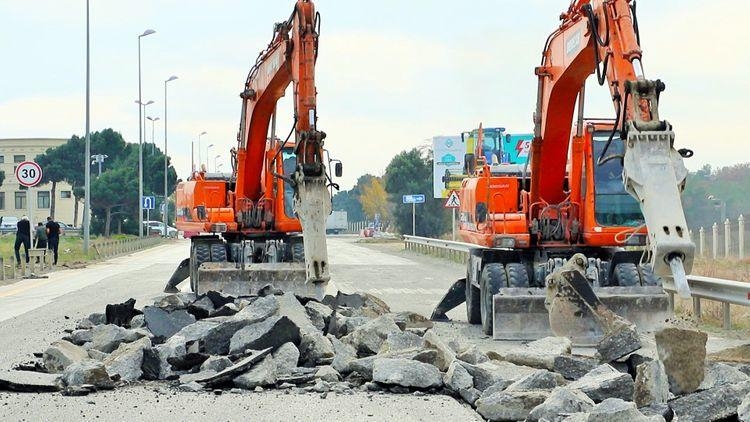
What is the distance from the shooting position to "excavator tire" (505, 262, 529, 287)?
1583 centimetres

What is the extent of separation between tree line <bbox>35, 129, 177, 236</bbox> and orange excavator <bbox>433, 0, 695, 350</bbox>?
220 feet

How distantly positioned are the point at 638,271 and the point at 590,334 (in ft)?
7.32

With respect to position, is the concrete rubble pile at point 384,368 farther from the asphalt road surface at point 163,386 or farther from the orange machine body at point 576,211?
the orange machine body at point 576,211

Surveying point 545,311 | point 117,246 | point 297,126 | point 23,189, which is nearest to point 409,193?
point 117,246

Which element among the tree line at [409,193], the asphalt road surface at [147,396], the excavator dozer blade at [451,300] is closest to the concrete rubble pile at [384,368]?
the asphalt road surface at [147,396]

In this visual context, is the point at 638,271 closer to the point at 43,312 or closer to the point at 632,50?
the point at 632,50

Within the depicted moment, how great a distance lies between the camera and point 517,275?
1590 centimetres

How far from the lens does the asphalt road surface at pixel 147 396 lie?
361 inches

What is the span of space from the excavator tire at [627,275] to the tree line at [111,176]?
225ft

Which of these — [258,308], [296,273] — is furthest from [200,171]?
[258,308]

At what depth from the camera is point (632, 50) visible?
12.7m

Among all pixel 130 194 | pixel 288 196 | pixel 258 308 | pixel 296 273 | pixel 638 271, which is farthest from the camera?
pixel 130 194

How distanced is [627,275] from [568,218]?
1266mm

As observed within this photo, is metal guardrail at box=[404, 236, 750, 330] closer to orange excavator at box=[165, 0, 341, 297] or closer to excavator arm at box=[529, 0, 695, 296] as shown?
excavator arm at box=[529, 0, 695, 296]
